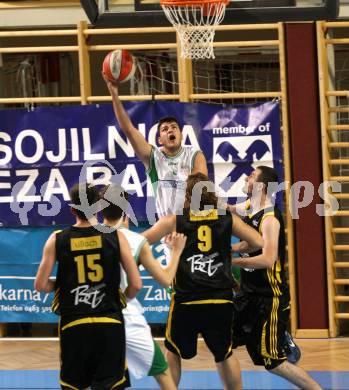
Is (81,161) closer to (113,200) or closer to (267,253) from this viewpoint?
(267,253)

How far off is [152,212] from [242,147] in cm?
113

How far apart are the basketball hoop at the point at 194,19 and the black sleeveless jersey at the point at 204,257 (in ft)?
8.06

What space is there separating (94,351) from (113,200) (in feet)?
3.00

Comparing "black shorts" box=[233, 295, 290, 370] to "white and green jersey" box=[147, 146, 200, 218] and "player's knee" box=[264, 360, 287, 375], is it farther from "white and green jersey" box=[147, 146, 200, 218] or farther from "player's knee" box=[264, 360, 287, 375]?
"white and green jersey" box=[147, 146, 200, 218]

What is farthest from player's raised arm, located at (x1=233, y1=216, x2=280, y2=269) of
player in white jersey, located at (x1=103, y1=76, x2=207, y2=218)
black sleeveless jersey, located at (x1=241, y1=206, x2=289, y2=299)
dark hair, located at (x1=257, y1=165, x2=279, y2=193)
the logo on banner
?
the logo on banner

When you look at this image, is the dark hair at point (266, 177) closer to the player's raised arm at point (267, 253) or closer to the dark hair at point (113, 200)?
the player's raised arm at point (267, 253)

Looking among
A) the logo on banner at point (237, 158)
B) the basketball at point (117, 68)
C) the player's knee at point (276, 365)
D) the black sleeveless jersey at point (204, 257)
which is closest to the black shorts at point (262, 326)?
the player's knee at point (276, 365)

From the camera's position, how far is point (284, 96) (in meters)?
10.1

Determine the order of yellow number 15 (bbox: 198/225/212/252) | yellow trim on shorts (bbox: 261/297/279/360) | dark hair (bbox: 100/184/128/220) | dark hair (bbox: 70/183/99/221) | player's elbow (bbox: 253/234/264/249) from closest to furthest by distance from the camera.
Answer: dark hair (bbox: 70/183/99/221)
dark hair (bbox: 100/184/128/220)
yellow number 15 (bbox: 198/225/212/252)
player's elbow (bbox: 253/234/264/249)
yellow trim on shorts (bbox: 261/297/279/360)

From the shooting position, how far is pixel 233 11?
8703 millimetres

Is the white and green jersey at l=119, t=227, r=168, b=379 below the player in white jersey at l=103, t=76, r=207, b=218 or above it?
below

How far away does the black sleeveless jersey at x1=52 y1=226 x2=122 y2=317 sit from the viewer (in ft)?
19.1

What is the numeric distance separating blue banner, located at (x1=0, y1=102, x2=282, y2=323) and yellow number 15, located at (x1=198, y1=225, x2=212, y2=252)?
328 cm

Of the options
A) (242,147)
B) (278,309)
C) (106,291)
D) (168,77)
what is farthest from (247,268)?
(168,77)
